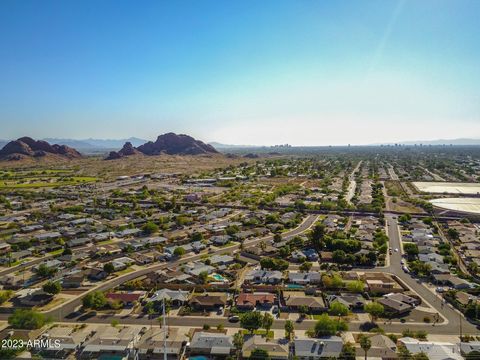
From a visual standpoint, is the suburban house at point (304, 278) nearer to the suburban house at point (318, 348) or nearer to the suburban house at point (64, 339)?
the suburban house at point (318, 348)

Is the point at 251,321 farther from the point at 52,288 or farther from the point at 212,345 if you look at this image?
the point at 52,288

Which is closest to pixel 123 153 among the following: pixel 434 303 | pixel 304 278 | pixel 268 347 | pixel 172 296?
pixel 172 296

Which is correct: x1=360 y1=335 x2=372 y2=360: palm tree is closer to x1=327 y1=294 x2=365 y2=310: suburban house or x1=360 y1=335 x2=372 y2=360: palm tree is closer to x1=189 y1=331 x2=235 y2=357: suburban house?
x1=327 y1=294 x2=365 y2=310: suburban house

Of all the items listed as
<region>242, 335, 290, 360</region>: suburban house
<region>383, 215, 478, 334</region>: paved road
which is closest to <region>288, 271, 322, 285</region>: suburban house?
<region>383, 215, 478, 334</region>: paved road

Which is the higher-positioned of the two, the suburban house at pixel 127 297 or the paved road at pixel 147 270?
the suburban house at pixel 127 297

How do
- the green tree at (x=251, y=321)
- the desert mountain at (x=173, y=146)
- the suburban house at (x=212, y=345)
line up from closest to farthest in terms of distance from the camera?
the suburban house at (x=212, y=345) < the green tree at (x=251, y=321) < the desert mountain at (x=173, y=146)

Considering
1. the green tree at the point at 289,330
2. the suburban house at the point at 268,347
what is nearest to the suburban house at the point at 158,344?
the suburban house at the point at 268,347

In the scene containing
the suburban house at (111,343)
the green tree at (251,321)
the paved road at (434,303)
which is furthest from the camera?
the paved road at (434,303)
